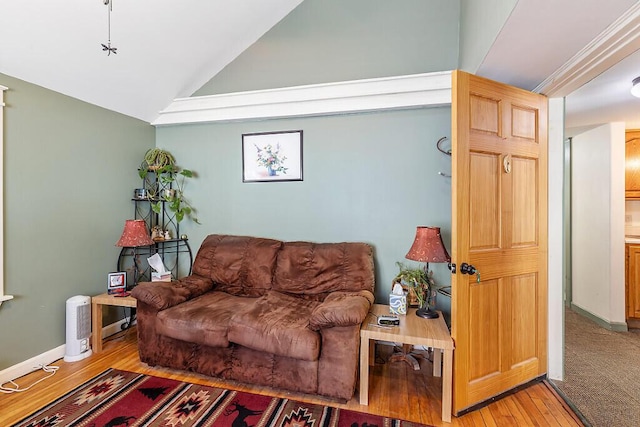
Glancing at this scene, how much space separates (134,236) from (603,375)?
4.02 metres

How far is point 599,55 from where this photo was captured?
5.44 ft

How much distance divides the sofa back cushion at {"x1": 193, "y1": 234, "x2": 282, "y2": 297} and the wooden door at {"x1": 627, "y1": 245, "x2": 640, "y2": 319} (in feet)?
11.9

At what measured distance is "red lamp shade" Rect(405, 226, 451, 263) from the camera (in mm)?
2188

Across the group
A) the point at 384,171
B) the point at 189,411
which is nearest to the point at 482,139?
the point at 384,171

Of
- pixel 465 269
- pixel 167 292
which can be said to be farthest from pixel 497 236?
pixel 167 292

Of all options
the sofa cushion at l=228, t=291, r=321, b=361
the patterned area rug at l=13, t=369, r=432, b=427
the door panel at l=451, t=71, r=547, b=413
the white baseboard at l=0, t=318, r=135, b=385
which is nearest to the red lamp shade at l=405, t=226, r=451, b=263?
the door panel at l=451, t=71, r=547, b=413

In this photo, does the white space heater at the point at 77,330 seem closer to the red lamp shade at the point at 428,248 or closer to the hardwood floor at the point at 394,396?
the hardwood floor at the point at 394,396

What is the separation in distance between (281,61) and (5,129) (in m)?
2.32

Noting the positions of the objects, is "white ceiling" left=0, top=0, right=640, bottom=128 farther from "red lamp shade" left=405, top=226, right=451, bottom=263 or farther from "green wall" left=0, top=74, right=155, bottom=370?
"red lamp shade" left=405, top=226, right=451, bottom=263

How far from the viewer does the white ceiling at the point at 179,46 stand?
1556 millimetres

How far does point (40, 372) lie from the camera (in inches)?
92.2

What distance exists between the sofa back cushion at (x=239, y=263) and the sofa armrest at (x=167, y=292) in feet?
0.63

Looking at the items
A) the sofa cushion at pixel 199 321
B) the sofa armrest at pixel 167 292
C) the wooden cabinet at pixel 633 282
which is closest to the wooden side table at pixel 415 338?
the sofa cushion at pixel 199 321

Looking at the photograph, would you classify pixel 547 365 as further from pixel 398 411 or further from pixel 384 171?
pixel 384 171
